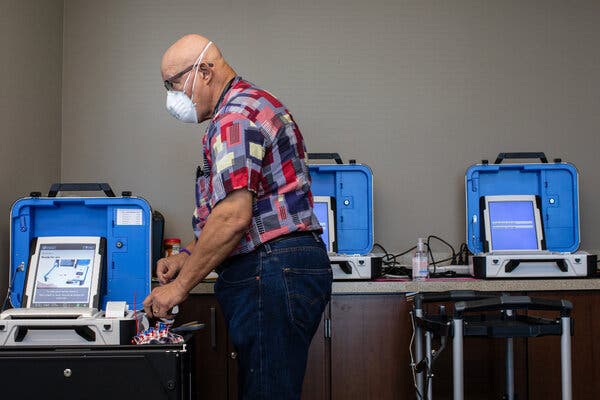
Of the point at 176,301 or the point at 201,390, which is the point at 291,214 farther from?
the point at 201,390

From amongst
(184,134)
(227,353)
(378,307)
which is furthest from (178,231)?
(378,307)

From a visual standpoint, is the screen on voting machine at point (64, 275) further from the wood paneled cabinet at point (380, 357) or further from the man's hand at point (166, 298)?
the man's hand at point (166, 298)

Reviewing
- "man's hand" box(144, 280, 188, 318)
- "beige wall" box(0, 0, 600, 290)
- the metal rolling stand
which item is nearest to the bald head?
"man's hand" box(144, 280, 188, 318)

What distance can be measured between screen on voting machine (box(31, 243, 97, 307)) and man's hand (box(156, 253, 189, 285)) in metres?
0.40

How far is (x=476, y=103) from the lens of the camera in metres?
3.26

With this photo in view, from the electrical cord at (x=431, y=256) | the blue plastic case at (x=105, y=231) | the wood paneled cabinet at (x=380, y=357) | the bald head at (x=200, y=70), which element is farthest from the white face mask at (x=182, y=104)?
the electrical cord at (x=431, y=256)

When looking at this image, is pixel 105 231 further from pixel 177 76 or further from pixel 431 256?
pixel 431 256

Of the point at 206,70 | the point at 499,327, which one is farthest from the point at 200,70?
the point at 499,327

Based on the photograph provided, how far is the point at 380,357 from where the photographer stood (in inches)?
103

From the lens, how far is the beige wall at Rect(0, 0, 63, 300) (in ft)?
8.48

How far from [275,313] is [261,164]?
0.36m

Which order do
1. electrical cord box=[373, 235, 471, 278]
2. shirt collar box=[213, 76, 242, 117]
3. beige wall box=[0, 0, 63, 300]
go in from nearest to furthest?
shirt collar box=[213, 76, 242, 117] < beige wall box=[0, 0, 63, 300] < electrical cord box=[373, 235, 471, 278]

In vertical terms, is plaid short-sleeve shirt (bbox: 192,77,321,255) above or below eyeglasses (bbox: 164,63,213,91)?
below

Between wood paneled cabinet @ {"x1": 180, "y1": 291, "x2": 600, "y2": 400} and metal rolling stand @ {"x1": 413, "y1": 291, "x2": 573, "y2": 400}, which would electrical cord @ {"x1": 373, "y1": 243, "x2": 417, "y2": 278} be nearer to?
wood paneled cabinet @ {"x1": 180, "y1": 291, "x2": 600, "y2": 400}
